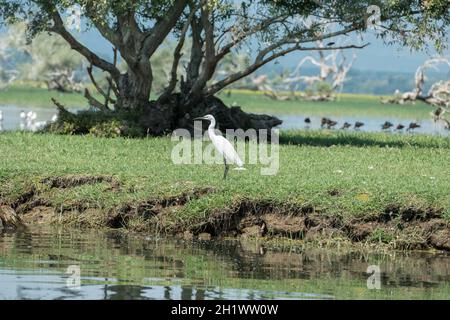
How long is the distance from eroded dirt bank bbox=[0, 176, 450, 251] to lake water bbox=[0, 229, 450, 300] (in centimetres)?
31

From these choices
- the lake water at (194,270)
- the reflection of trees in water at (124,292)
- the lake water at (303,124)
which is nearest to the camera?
the reflection of trees in water at (124,292)

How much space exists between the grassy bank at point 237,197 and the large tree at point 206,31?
5800 millimetres

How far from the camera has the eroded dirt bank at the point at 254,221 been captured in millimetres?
14562

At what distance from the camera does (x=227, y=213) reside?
15078mm

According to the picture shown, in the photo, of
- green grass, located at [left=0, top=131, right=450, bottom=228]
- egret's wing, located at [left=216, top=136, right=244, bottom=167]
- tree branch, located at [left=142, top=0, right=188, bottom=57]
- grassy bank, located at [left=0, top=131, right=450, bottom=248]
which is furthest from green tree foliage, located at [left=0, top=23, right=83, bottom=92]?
egret's wing, located at [left=216, top=136, right=244, bottom=167]

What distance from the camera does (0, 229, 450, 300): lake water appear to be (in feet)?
36.6

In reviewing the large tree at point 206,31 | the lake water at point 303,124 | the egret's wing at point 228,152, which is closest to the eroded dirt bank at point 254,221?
the egret's wing at point 228,152

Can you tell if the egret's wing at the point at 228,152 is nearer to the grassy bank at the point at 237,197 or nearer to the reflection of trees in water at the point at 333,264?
the grassy bank at the point at 237,197

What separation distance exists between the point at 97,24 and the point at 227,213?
10.3 meters

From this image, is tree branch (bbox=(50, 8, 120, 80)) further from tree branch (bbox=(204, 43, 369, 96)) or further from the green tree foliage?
the green tree foliage

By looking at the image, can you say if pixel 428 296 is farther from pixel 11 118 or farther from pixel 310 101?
pixel 310 101

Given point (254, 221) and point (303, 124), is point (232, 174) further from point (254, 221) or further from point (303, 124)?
point (303, 124)

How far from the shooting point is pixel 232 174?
17.3m
